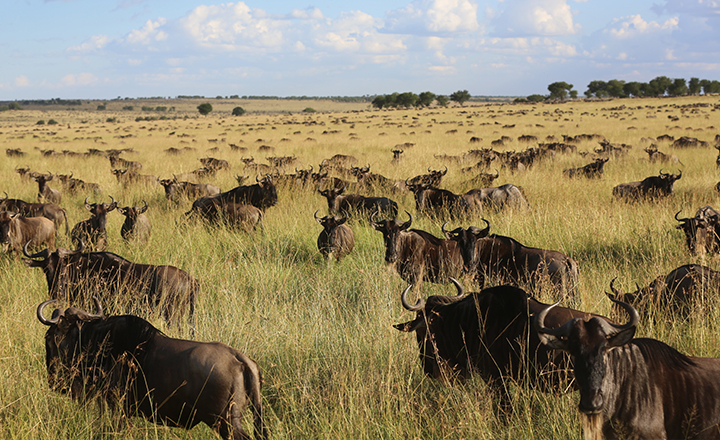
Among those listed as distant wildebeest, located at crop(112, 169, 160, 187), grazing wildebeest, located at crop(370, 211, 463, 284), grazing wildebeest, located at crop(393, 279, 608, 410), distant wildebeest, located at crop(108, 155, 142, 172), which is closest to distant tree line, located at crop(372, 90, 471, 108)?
distant wildebeest, located at crop(108, 155, 142, 172)

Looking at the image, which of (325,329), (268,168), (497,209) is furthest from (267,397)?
(268,168)

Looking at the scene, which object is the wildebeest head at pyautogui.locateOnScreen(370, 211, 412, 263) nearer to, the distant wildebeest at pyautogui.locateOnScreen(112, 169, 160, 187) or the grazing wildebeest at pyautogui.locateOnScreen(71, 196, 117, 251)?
the grazing wildebeest at pyautogui.locateOnScreen(71, 196, 117, 251)

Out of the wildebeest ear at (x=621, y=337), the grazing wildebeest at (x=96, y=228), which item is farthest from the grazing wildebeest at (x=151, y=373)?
the grazing wildebeest at (x=96, y=228)

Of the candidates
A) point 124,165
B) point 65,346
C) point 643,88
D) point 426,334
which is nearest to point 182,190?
point 124,165

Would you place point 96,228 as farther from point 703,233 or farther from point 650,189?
point 650,189

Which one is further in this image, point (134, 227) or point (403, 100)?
point (403, 100)

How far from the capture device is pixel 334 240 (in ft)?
27.3

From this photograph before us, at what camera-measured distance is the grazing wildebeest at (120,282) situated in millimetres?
5535

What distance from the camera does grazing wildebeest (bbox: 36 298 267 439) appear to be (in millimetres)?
3115

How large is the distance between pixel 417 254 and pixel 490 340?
3.74 metres

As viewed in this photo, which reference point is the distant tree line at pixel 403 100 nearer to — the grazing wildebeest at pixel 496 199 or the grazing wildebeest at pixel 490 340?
the grazing wildebeest at pixel 496 199

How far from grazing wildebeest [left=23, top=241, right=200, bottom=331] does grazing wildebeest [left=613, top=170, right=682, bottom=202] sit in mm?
9874

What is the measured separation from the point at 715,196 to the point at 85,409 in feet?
42.3

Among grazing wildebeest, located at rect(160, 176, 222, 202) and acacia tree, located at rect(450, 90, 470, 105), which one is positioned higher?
acacia tree, located at rect(450, 90, 470, 105)
